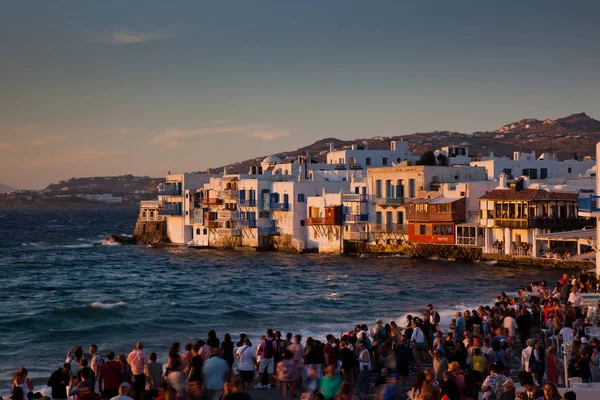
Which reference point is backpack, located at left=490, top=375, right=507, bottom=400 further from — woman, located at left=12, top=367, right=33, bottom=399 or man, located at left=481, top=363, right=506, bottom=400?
woman, located at left=12, top=367, right=33, bottom=399

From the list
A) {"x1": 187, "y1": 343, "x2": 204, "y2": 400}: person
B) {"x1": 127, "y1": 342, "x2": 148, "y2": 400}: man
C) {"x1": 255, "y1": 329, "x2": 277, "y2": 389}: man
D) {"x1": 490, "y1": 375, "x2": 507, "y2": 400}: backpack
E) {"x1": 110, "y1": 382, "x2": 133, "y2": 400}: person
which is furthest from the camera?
{"x1": 255, "y1": 329, "x2": 277, "y2": 389}: man

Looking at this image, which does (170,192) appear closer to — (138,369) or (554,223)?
(554,223)

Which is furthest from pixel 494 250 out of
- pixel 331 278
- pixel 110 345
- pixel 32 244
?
pixel 32 244

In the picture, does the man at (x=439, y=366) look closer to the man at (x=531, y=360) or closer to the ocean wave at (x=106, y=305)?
the man at (x=531, y=360)

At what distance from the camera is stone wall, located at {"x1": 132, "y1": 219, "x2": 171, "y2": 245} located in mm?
88938

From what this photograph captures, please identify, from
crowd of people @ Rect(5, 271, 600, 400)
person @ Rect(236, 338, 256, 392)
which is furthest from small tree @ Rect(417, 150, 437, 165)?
person @ Rect(236, 338, 256, 392)

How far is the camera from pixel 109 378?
1445 cm

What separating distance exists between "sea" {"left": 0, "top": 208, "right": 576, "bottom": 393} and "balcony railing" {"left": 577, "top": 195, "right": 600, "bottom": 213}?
6311 millimetres

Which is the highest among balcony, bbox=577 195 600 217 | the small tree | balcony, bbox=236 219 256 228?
the small tree

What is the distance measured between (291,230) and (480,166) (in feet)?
57.7

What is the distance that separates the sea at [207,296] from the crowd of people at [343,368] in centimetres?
807

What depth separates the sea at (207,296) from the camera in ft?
104

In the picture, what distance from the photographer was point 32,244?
100 metres

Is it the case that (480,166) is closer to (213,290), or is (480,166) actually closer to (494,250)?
(494,250)
